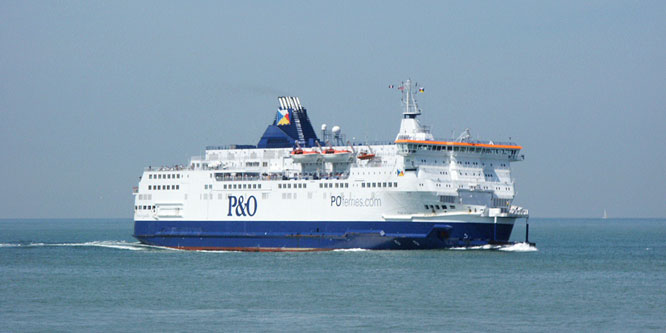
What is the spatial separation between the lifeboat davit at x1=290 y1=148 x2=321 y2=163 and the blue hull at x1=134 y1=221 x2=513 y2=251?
365 centimetres

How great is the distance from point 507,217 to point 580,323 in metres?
20.2

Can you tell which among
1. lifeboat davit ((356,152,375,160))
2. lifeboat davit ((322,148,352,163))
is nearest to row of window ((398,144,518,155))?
lifeboat davit ((356,152,375,160))

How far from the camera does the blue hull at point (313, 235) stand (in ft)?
158

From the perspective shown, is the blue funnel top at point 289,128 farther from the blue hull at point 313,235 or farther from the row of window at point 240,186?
the blue hull at point 313,235

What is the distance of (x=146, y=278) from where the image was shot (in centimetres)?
4162

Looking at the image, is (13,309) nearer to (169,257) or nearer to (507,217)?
(169,257)

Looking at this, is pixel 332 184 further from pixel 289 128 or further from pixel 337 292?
pixel 337 292

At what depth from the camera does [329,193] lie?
51.2 metres

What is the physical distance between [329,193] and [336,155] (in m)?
2.30

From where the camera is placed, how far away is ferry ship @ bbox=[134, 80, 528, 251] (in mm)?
48562

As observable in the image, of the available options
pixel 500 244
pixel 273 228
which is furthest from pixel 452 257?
pixel 273 228

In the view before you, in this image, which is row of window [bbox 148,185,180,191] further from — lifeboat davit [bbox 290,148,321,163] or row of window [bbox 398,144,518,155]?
row of window [bbox 398,144,518,155]

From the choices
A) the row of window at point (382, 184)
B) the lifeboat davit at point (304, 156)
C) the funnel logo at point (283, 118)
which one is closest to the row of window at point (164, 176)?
the funnel logo at point (283, 118)

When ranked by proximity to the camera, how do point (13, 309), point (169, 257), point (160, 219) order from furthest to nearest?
point (160, 219) < point (169, 257) < point (13, 309)
